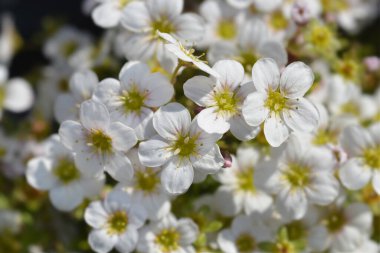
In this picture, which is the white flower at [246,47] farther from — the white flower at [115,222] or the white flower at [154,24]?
the white flower at [115,222]

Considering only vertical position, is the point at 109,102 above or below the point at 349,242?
above

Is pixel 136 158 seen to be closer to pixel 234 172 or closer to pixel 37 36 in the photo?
pixel 234 172

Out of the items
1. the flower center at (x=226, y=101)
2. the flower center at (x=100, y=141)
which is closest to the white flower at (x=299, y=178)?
the flower center at (x=226, y=101)

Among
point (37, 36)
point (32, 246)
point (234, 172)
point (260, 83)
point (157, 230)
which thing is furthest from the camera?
point (37, 36)

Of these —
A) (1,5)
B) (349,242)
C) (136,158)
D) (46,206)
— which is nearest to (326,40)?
(349,242)

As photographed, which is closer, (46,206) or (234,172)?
(234,172)

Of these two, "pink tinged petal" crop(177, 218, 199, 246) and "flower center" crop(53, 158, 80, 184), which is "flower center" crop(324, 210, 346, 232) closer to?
"pink tinged petal" crop(177, 218, 199, 246)
